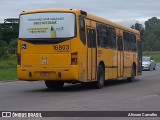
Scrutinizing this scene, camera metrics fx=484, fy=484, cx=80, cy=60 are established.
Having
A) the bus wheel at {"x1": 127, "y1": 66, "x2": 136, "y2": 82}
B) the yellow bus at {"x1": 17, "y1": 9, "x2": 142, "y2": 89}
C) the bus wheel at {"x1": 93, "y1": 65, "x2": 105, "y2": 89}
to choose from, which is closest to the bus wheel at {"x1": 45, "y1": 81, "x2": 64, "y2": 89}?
the bus wheel at {"x1": 93, "y1": 65, "x2": 105, "y2": 89}

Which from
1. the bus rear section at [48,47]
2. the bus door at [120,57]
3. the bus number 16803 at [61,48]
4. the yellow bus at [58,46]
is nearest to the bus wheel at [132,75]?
the bus door at [120,57]

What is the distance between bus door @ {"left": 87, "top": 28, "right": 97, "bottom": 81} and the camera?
20.4 m

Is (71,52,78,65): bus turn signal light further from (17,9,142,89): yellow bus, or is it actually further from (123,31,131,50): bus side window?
(123,31,131,50): bus side window

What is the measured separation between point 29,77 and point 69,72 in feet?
5.83

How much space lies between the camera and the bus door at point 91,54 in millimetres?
20359

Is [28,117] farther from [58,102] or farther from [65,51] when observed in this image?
[65,51]

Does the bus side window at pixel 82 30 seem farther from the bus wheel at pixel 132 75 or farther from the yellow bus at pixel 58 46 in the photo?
the bus wheel at pixel 132 75

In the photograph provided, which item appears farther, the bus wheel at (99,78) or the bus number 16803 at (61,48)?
the bus wheel at (99,78)

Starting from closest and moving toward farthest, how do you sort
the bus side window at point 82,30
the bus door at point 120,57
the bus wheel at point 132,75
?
the bus side window at point 82,30, the bus door at point 120,57, the bus wheel at point 132,75

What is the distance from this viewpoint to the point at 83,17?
65.6 feet

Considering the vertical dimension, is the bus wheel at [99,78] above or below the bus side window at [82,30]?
below

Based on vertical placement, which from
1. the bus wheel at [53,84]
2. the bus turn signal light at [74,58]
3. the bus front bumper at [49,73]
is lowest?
the bus wheel at [53,84]

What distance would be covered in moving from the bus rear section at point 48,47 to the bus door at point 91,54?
1233mm

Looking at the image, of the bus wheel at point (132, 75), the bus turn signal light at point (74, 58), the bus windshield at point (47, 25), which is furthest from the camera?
the bus wheel at point (132, 75)
